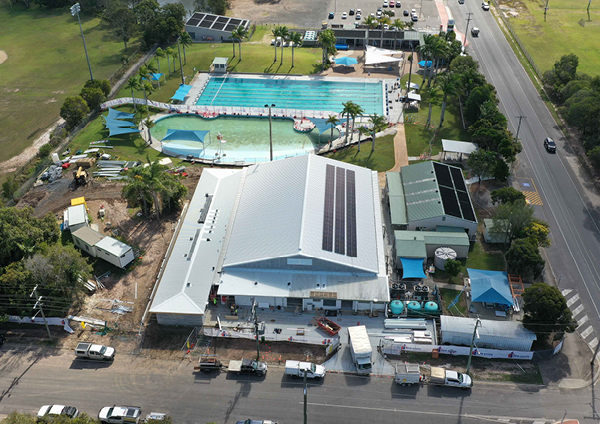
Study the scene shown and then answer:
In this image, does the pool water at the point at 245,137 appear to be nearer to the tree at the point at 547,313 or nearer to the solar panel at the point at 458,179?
the solar panel at the point at 458,179

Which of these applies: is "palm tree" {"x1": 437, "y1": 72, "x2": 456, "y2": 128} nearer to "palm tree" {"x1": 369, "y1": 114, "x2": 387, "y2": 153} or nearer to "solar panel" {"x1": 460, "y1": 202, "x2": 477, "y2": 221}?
"palm tree" {"x1": 369, "y1": 114, "x2": 387, "y2": 153}

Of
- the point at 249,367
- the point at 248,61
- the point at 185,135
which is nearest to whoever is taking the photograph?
the point at 249,367

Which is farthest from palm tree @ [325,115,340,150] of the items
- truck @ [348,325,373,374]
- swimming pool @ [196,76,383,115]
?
truck @ [348,325,373,374]

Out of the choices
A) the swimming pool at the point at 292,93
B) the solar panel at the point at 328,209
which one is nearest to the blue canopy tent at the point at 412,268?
the solar panel at the point at 328,209

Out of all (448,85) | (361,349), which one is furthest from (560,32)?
(361,349)

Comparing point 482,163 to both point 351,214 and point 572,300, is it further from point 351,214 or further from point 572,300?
point 572,300

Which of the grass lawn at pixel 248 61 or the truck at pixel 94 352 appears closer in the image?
the truck at pixel 94 352
